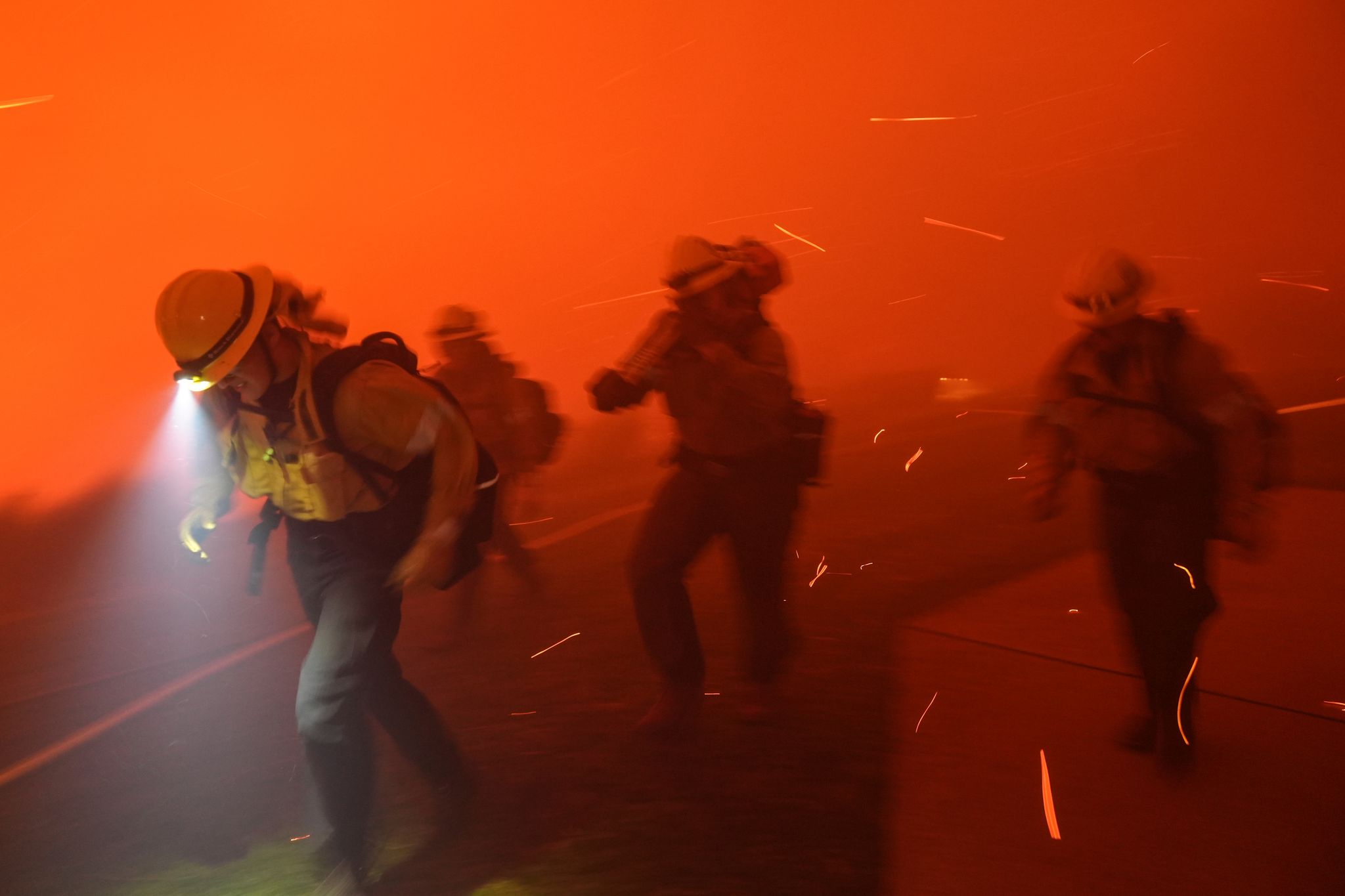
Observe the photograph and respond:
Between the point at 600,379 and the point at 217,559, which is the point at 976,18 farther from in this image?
the point at 600,379

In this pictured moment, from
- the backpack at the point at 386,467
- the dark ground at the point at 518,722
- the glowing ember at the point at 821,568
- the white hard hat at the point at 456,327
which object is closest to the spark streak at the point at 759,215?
the dark ground at the point at 518,722

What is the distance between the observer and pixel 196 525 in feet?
9.99

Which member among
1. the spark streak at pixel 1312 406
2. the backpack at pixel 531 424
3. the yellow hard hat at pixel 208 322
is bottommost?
the spark streak at pixel 1312 406

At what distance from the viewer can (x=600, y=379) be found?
11.5ft

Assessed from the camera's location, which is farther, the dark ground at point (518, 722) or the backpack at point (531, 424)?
the backpack at point (531, 424)

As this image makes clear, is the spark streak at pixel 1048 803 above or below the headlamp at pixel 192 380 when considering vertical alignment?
below

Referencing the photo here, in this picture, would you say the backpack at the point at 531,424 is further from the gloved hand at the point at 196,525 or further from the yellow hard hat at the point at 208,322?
the yellow hard hat at the point at 208,322

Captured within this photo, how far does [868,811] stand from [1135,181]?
16.8m

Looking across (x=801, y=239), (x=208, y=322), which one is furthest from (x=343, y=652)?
(x=801, y=239)

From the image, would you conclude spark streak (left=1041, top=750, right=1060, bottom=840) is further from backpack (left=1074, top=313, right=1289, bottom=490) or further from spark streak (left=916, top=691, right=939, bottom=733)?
backpack (left=1074, top=313, right=1289, bottom=490)

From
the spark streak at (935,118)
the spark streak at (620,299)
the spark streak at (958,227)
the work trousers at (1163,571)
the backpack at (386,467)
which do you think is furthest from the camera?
the spark streak at (958,227)

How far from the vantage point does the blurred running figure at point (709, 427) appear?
346cm

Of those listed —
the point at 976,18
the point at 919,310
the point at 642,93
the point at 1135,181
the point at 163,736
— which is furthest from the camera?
the point at 1135,181

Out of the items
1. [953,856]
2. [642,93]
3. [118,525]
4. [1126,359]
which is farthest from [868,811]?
[642,93]
